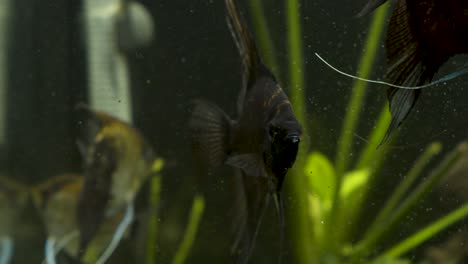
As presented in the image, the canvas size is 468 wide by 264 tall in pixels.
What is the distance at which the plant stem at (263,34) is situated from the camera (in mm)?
1306

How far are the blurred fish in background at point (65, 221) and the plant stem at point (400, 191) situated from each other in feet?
2.19

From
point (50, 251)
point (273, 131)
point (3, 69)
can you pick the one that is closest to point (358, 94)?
point (273, 131)

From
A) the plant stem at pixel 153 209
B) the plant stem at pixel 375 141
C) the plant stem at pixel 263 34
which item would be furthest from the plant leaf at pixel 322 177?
the plant stem at pixel 153 209

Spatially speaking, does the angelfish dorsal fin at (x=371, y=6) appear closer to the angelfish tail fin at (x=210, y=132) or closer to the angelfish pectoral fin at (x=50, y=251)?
the angelfish tail fin at (x=210, y=132)

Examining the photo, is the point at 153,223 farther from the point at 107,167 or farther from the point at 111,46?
the point at 111,46

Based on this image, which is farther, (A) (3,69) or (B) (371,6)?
(A) (3,69)

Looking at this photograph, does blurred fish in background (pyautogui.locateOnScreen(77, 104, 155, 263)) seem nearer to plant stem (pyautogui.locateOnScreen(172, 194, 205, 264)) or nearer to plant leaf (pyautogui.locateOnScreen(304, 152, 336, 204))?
plant stem (pyautogui.locateOnScreen(172, 194, 205, 264))

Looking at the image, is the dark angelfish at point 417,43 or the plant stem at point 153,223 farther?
the plant stem at point 153,223

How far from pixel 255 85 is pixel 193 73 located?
68 centimetres

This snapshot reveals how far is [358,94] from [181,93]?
16.8 inches

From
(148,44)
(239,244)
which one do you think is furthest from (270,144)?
(148,44)

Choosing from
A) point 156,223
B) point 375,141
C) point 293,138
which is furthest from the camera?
point 156,223

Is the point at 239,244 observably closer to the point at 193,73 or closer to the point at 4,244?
the point at 193,73

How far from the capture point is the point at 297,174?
1273 millimetres
